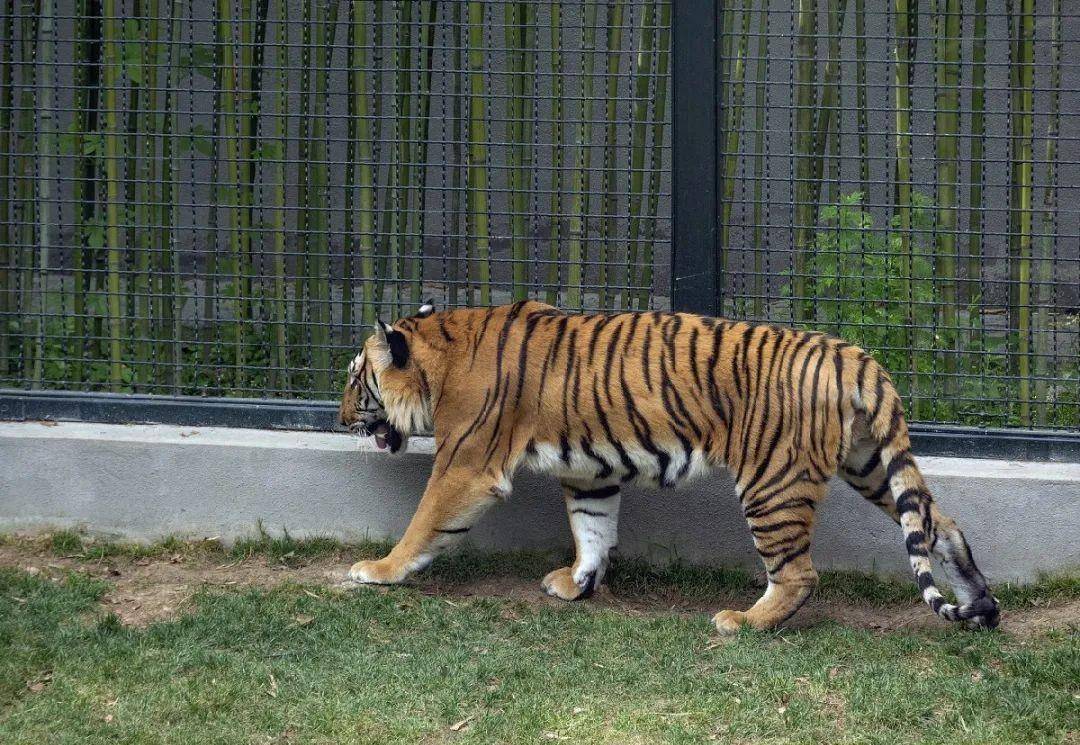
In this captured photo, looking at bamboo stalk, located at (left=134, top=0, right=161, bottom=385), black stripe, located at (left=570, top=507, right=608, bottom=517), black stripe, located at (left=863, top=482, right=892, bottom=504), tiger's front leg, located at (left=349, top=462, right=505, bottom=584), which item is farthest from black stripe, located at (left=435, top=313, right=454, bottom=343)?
black stripe, located at (left=863, top=482, right=892, bottom=504)

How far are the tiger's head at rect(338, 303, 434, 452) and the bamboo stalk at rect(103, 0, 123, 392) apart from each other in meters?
1.23

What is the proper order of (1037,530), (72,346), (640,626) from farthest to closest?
(72,346)
(1037,530)
(640,626)

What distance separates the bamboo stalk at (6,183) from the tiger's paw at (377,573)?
2.13m

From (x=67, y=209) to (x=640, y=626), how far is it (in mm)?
5041

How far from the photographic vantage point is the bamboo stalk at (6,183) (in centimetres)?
621

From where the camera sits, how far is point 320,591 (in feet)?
17.9

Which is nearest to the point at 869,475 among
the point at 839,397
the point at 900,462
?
the point at 900,462

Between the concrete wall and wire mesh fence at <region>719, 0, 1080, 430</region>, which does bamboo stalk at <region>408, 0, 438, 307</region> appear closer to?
→ the concrete wall

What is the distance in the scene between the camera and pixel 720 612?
5254mm

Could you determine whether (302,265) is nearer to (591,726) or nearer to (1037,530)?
(591,726)

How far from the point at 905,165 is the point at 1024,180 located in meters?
0.51

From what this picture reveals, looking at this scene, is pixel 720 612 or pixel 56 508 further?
pixel 56 508

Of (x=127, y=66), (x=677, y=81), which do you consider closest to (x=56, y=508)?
(x=127, y=66)

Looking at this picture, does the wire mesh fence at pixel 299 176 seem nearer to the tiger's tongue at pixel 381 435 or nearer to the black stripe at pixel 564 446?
the tiger's tongue at pixel 381 435
